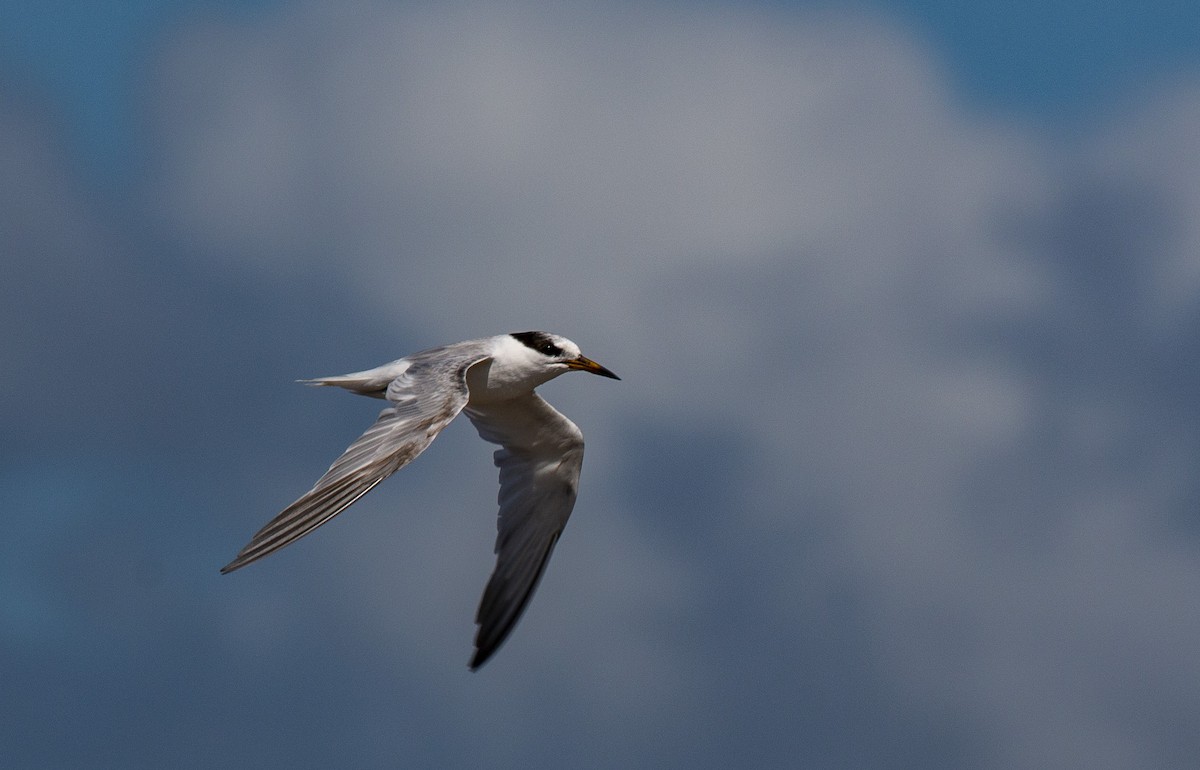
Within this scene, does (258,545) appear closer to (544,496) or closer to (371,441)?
(371,441)

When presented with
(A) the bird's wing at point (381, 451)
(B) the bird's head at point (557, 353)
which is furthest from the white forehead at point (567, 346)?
(A) the bird's wing at point (381, 451)

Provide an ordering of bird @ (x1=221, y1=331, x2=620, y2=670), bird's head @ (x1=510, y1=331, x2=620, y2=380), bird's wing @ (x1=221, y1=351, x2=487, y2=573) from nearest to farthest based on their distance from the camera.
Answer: bird's wing @ (x1=221, y1=351, x2=487, y2=573) < bird @ (x1=221, y1=331, x2=620, y2=670) < bird's head @ (x1=510, y1=331, x2=620, y2=380)

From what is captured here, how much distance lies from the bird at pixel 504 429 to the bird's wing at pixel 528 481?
0.04ft

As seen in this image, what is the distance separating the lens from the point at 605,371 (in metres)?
15.5

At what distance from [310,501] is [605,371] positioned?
16.9 ft

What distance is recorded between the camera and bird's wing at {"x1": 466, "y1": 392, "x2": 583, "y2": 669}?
15.4 m

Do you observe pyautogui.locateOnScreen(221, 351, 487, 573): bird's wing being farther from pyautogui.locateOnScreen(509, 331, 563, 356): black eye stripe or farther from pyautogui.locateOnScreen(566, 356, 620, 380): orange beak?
pyautogui.locateOnScreen(566, 356, 620, 380): orange beak

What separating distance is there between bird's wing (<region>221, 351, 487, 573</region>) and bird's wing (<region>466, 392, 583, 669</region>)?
2.43 metres

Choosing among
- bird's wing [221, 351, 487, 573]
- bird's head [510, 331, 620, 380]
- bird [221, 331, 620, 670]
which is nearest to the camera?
bird's wing [221, 351, 487, 573]

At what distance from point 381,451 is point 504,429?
4.66 metres

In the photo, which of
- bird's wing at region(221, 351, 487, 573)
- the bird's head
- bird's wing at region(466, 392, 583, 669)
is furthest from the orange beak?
bird's wing at region(221, 351, 487, 573)

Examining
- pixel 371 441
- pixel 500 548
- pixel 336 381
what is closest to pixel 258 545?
pixel 371 441

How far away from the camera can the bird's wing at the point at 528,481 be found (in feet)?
50.6

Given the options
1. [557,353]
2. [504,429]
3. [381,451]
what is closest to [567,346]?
[557,353]
